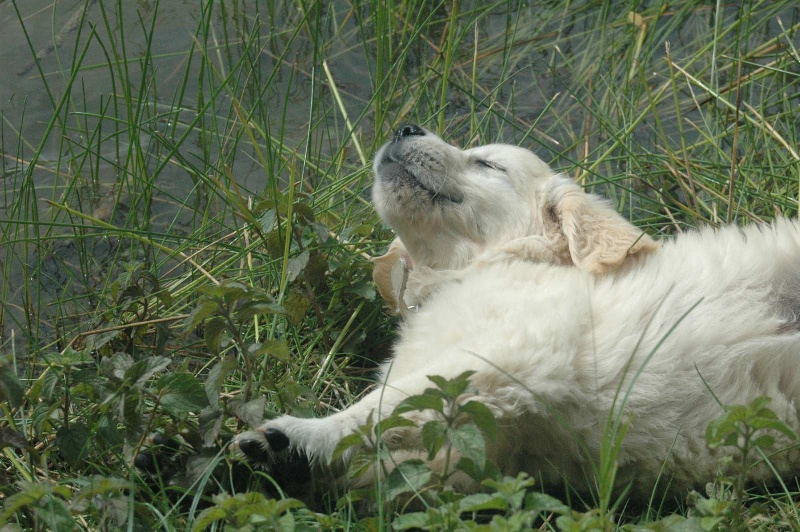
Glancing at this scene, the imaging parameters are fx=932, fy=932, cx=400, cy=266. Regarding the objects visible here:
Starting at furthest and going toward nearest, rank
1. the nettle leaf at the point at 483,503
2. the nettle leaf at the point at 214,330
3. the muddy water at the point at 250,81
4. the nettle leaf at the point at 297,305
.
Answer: the muddy water at the point at 250,81, the nettle leaf at the point at 297,305, the nettle leaf at the point at 214,330, the nettle leaf at the point at 483,503

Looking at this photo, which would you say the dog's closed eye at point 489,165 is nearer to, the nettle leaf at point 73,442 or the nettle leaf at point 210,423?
the nettle leaf at point 210,423

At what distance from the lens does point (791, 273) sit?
298cm

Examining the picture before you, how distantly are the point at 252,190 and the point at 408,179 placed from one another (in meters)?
1.57

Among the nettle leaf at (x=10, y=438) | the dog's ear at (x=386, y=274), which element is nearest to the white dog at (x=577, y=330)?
the dog's ear at (x=386, y=274)

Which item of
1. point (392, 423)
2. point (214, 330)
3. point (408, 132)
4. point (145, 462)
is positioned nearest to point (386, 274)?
point (408, 132)

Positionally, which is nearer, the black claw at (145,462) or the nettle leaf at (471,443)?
the nettle leaf at (471,443)

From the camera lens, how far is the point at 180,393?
2549 mm

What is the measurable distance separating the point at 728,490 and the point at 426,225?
1.36 m

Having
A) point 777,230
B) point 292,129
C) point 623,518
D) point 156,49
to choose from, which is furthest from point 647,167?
point 156,49

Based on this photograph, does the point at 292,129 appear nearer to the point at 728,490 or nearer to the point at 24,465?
the point at 24,465

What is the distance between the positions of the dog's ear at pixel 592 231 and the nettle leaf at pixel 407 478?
3.48ft

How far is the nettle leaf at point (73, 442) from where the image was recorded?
2.55 m

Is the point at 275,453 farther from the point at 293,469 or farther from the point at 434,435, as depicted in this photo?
the point at 434,435

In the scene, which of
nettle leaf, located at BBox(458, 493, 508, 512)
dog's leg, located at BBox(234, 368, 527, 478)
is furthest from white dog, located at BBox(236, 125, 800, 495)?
nettle leaf, located at BBox(458, 493, 508, 512)
